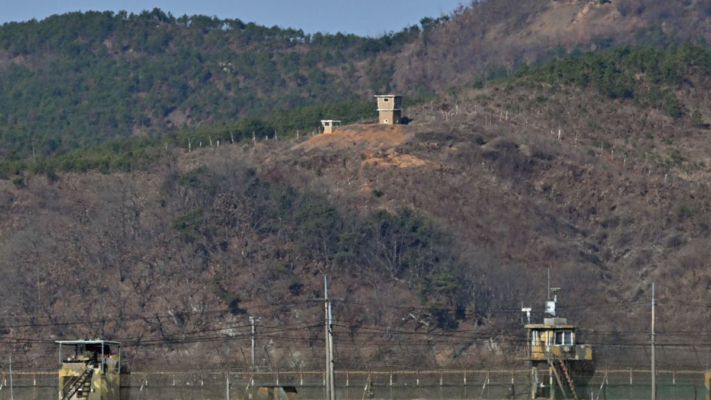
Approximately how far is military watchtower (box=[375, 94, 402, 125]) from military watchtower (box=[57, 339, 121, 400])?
8295 centimetres

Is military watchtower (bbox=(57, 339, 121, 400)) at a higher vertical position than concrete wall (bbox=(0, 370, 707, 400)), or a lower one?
higher

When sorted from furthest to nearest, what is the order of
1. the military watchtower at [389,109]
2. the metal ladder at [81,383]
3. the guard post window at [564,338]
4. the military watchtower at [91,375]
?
1. the military watchtower at [389,109]
2. the guard post window at [564,338]
3. the military watchtower at [91,375]
4. the metal ladder at [81,383]

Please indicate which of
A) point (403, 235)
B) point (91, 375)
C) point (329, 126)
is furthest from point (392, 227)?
point (91, 375)

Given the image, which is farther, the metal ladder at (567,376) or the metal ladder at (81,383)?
the metal ladder at (567,376)

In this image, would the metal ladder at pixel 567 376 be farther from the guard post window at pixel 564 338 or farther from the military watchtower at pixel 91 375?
the military watchtower at pixel 91 375

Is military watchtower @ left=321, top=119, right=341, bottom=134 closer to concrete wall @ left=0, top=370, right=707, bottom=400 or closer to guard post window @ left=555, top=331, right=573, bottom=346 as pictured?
concrete wall @ left=0, top=370, right=707, bottom=400

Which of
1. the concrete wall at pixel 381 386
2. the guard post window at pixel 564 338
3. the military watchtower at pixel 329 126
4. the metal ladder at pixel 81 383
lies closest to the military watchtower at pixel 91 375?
the metal ladder at pixel 81 383

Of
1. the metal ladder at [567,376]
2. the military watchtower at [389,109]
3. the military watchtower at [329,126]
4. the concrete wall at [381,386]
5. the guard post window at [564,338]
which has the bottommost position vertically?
the concrete wall at [381,386]

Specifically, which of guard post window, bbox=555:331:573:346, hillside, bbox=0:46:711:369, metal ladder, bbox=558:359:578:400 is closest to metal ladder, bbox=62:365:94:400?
hillside, bbox=0:46:711:369

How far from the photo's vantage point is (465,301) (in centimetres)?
11594

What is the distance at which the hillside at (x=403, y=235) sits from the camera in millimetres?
109438

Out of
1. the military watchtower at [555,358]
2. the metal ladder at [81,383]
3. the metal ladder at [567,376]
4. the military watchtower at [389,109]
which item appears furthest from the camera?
the military watchtower at [389,109]

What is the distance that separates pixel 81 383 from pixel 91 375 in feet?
2.47

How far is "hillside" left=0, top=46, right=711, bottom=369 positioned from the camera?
359 ft
